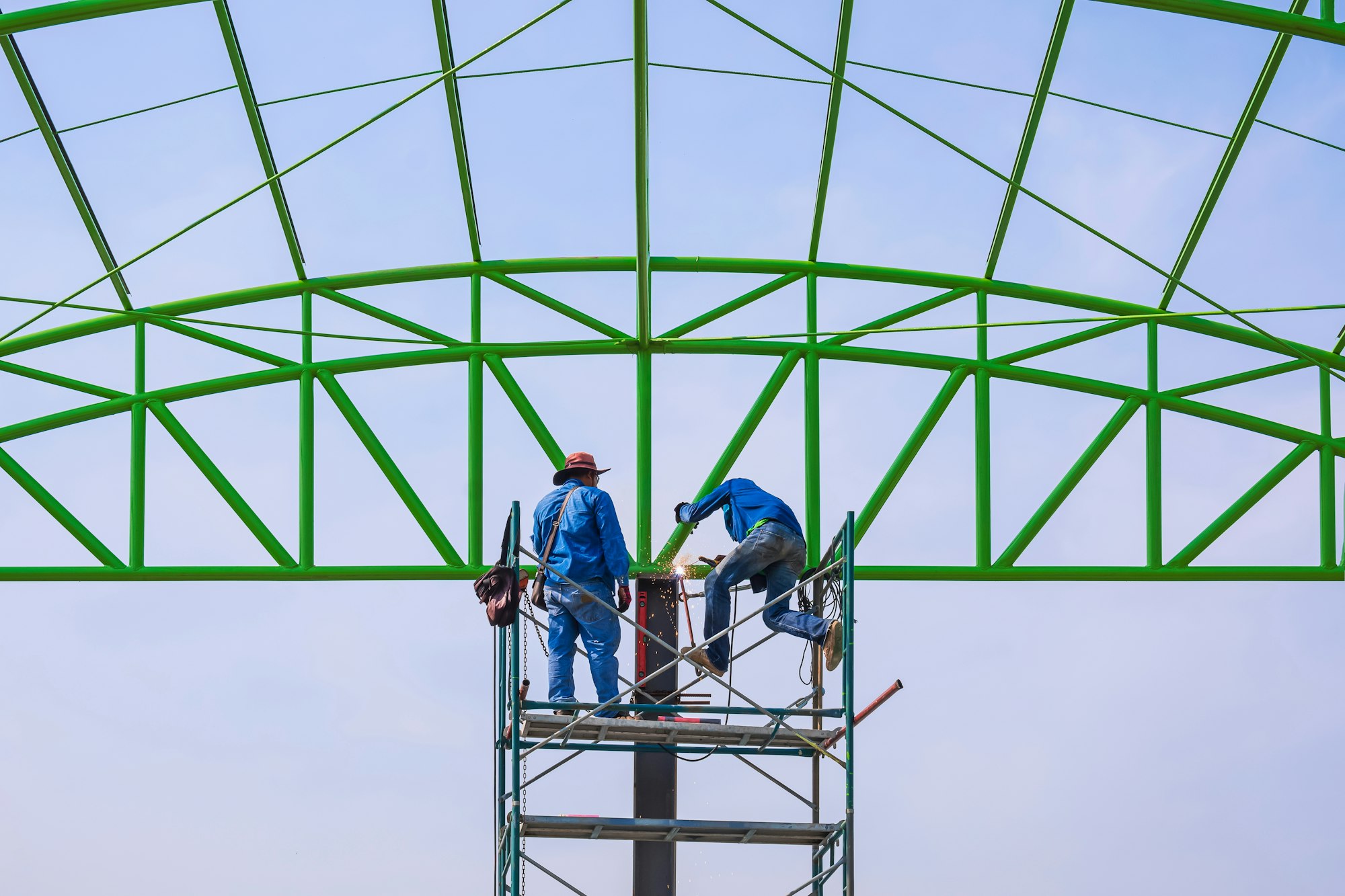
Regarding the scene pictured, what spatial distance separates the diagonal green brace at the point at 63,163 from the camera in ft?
59.1

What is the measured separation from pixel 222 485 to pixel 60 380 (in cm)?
182

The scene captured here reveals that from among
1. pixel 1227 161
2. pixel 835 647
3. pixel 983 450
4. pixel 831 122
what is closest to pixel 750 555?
pixel 835 647

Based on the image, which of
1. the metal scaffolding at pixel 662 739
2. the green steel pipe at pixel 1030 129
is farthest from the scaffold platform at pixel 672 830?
the green steel pipe at pixel 1030 129

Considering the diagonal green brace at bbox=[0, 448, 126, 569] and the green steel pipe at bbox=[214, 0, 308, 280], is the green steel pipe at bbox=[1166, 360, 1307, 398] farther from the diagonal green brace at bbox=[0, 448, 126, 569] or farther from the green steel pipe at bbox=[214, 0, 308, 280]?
the diagonal green brace at bbox=[0, 448, 126, 569]

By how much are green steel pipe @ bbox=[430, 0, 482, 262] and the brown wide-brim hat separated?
2938 mm

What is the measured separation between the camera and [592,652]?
Result: 52.1 ft

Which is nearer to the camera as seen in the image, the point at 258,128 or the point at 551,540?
the point at 551,540

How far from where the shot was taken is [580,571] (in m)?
15.6

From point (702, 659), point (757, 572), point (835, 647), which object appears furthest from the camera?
point (757, 572)

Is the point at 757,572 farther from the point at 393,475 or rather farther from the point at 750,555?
the point at 393,475

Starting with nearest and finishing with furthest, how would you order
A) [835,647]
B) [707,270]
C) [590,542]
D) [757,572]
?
[835,647], [590,542], [757,572], [707,270]

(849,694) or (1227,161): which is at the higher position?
(1227,161)

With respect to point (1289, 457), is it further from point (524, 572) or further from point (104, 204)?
point (104, 204)

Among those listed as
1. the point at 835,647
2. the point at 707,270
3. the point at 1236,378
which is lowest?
the point at 835,647
